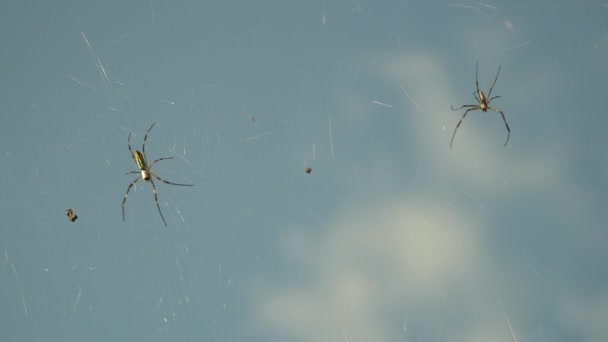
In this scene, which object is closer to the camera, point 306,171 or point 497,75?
point 306,171

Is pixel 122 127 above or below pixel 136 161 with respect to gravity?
above

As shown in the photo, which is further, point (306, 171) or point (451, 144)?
point (451, 144)

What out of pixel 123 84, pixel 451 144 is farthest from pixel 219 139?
pixel 451 144

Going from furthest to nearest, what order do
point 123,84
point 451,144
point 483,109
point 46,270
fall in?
point 483,109 → point 451,144 → point 123,84 → point 46,270

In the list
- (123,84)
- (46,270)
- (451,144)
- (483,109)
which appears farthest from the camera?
(483,109)

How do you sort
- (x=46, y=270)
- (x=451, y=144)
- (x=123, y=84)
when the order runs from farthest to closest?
1. (x=451, y=144)
2. (x=123, y=84)
3. (x=46, y=270)

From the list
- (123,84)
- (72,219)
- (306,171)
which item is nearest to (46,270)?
(72,219)

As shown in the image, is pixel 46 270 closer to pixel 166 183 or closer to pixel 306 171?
pixel 166 183

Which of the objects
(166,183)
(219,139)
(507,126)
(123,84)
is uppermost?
(123,84)

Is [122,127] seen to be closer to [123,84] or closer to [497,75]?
[123,84]
